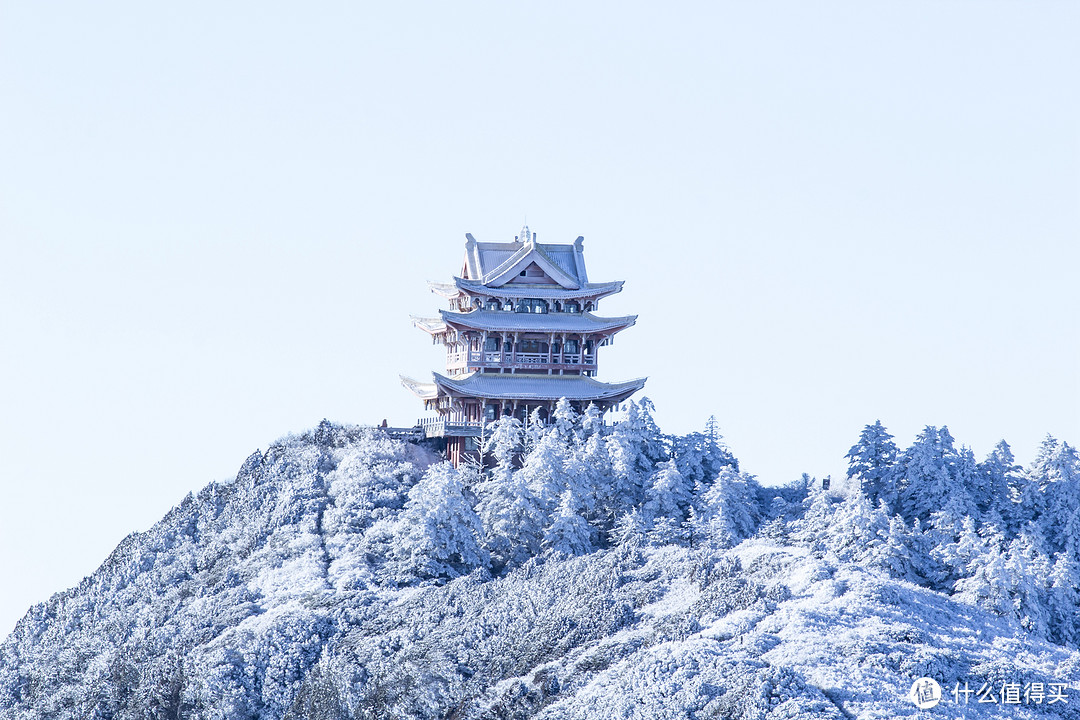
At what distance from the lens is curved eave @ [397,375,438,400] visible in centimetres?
10394

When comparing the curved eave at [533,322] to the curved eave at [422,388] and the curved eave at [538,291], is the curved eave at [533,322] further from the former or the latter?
the curved eave at [422,388]

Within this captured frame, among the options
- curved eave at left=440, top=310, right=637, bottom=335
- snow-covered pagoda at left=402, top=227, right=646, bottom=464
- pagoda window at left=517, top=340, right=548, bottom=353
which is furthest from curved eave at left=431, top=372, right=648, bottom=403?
curved eave at left=440, top=310, right=637, bottom=335

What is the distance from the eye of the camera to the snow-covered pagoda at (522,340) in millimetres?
99875

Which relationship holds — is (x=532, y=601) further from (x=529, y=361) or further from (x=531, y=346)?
(x=531, y=346)

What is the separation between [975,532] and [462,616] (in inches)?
956

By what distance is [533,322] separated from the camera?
3981 inches

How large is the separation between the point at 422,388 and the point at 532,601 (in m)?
27.9

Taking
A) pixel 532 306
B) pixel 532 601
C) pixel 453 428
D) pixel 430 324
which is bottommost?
pixel 532 601

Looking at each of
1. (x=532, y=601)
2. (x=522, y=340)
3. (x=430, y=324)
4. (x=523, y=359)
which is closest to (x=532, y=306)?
(x=522, y=340)

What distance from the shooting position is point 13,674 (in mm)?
90438

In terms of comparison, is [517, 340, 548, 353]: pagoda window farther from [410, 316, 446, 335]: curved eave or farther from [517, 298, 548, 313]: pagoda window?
[410, 316, 446, 335]: curved eave

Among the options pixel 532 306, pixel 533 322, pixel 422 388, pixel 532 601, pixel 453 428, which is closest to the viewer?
pixel 532 601

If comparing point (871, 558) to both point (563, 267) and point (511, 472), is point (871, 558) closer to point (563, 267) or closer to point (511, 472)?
point (511, 472)

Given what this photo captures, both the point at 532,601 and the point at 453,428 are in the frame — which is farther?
the point at 453,428
